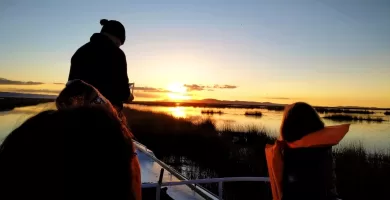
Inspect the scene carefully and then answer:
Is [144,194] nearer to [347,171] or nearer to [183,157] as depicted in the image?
[347,171]

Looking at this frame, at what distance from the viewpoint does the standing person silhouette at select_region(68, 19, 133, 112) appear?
10.3ft

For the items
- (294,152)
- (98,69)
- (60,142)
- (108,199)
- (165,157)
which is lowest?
(165,157)

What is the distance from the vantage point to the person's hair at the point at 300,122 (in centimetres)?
324

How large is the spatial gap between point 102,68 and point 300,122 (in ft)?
6.73

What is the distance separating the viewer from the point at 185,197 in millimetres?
5992

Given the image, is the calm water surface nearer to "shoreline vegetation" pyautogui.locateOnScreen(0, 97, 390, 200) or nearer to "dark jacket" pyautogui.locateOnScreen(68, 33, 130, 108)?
"shoreline vegetation" pyautogui.locateOnScreen(0, 97, 390, 200)

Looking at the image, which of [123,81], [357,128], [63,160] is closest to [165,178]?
[123,81]

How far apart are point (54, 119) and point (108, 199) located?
236 mm

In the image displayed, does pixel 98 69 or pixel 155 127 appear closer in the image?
pixel 98 69

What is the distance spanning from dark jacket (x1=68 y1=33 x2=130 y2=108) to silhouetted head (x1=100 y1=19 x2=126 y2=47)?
8 centimetres

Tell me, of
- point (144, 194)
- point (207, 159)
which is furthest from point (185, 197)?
point (207, 159)

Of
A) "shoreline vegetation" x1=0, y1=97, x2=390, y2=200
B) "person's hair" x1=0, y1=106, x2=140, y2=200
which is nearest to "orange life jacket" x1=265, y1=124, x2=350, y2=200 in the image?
"person's hair" x1=0, y1=106, x2=140, y2=200

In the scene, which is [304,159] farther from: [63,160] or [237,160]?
[237,160]

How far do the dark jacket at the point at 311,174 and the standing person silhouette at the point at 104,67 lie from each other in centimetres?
182
